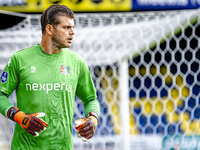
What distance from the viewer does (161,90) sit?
3586mm

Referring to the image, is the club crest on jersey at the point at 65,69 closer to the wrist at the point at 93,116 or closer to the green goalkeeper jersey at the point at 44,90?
the green goalkeeper jersey at the point at 44,90

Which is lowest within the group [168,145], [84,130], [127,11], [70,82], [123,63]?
[168,145]

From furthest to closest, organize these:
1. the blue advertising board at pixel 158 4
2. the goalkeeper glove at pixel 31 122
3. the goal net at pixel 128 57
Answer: the blue advertising board at pixel 158 4 < the goal net at pixel 128 57 < the goalkeeper glove at pixel 31 122

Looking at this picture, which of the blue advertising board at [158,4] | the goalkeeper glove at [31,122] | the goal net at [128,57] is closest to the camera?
the goalkeeper glove at [31,122]

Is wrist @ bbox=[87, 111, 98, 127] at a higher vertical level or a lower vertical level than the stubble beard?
lower

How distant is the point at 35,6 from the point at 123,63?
1.81 ft

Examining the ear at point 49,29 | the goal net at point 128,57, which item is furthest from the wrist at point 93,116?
the goal net at point 128,57

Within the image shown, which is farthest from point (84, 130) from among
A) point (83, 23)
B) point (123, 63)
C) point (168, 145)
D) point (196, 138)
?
point (196, 138)

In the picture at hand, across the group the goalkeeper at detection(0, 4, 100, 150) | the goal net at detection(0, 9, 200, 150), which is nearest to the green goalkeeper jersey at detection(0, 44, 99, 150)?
the goalkeeper at detection(0, 4, 100, 150)

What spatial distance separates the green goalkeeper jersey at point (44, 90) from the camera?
737 millimetres

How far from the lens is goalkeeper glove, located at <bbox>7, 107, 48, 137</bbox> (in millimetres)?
690

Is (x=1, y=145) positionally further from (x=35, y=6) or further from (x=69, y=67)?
(x=69, y=67)

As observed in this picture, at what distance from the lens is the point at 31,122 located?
69cm

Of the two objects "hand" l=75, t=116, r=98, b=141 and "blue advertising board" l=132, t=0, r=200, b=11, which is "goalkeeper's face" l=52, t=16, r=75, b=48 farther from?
"blue advertising board" l=132, t=0, r=200, b=11
